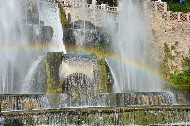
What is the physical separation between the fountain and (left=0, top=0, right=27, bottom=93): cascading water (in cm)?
6

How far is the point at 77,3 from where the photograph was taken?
103 feet

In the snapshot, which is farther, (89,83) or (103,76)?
(89,83)

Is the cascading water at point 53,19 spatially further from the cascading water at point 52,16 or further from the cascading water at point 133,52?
the cascading water at point 133,52

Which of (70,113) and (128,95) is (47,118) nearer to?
(70,113)

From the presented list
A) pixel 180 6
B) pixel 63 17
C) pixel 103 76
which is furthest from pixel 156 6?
pixel 103 76

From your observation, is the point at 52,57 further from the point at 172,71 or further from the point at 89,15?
the point at 172,71

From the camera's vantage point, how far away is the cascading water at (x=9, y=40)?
1959 centimetres

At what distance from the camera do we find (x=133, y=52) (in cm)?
2897

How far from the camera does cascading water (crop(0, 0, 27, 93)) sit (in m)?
19.6

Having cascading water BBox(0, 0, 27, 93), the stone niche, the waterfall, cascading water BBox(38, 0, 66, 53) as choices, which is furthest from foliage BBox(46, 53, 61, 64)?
cascading water BBox(38, 0, 66, 53)

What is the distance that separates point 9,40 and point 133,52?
31.3ft

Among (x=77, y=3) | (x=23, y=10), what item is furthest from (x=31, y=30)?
(x=77, y=3)

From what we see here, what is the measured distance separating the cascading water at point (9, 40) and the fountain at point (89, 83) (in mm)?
64

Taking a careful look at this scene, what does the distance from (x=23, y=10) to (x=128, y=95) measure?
11634 mm
